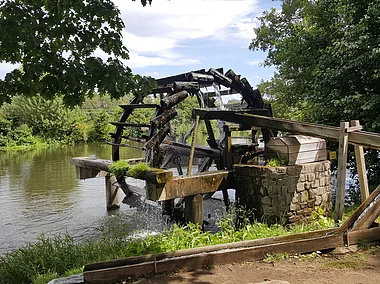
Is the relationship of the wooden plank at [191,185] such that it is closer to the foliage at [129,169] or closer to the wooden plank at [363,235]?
the foliage at [129,169]

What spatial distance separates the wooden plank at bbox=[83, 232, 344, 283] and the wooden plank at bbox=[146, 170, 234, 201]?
9.36 ft

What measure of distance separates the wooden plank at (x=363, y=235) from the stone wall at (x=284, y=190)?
7.61ft

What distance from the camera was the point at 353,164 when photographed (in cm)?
919

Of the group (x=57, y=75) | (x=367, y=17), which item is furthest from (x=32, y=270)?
(x=367, y=17)

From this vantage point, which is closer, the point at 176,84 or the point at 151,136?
the point at 151,136

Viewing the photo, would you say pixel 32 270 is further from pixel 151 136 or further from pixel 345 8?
pixel 345 8

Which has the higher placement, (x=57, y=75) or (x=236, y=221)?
(x=57, y=75)

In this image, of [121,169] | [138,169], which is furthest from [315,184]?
[121,169]

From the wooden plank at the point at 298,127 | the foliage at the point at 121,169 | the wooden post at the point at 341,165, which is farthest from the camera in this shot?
the foliage at the point at 121,169

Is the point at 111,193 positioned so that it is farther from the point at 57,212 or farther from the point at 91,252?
the point at 91,252

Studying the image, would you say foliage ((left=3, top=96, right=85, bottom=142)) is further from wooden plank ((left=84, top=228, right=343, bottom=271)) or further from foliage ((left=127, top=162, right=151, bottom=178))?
wooden plank ((left=84, top=228, right=343, bottom=271))

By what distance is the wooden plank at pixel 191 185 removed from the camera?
625 cm

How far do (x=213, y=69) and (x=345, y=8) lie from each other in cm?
338

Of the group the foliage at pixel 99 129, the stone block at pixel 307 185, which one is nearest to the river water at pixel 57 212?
the stone block at pixel 307 185
